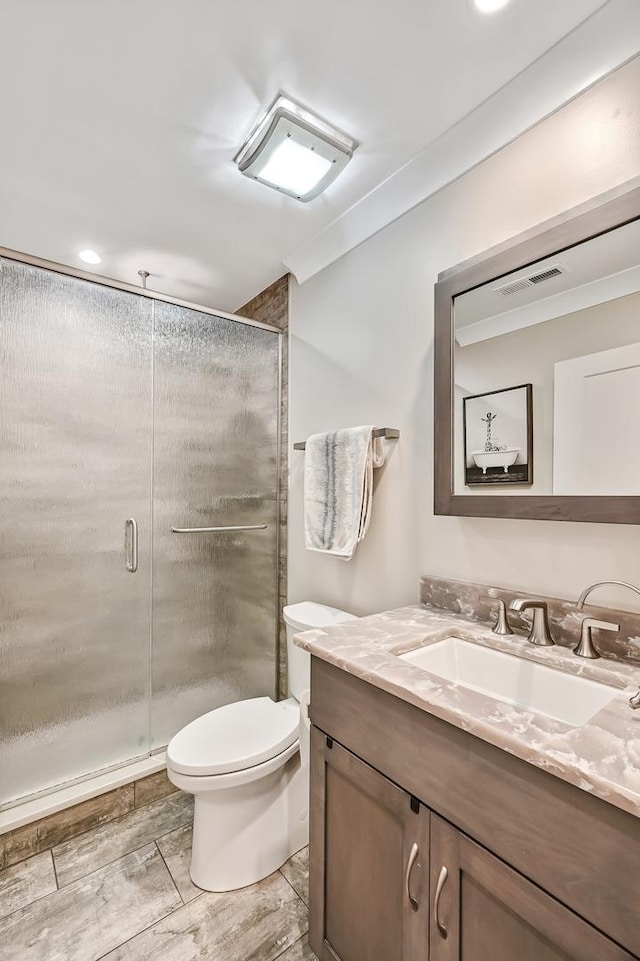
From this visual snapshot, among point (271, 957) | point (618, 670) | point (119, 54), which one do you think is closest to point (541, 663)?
point (618, 670)

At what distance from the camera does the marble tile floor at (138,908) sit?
1.22 meters

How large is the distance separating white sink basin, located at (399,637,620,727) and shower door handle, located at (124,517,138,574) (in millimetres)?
1272

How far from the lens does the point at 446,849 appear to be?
2.68 ft

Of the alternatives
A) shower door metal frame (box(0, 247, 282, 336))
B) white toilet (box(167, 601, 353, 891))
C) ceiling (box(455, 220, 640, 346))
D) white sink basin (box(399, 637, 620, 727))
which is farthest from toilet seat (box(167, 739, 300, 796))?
shower door metal frame (box(0, 247, 282, 336))

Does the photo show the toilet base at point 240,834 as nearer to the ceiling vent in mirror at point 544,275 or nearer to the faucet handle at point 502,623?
the faucet handle at point 502,623

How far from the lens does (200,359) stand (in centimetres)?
212

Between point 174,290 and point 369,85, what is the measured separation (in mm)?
1547

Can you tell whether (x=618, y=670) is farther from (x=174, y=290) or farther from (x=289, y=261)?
(x=174, y=290)

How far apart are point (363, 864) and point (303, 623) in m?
0.80

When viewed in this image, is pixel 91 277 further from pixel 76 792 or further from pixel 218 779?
pixel 76 792

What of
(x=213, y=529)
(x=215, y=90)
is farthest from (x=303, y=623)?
(x=215, y=90)

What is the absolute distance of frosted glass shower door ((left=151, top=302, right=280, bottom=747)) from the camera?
1.99m

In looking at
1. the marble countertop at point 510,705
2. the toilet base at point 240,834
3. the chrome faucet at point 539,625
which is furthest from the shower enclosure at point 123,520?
the chrome faucet at point 539,625

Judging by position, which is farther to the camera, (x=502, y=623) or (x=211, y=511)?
(x=211, y=511)
